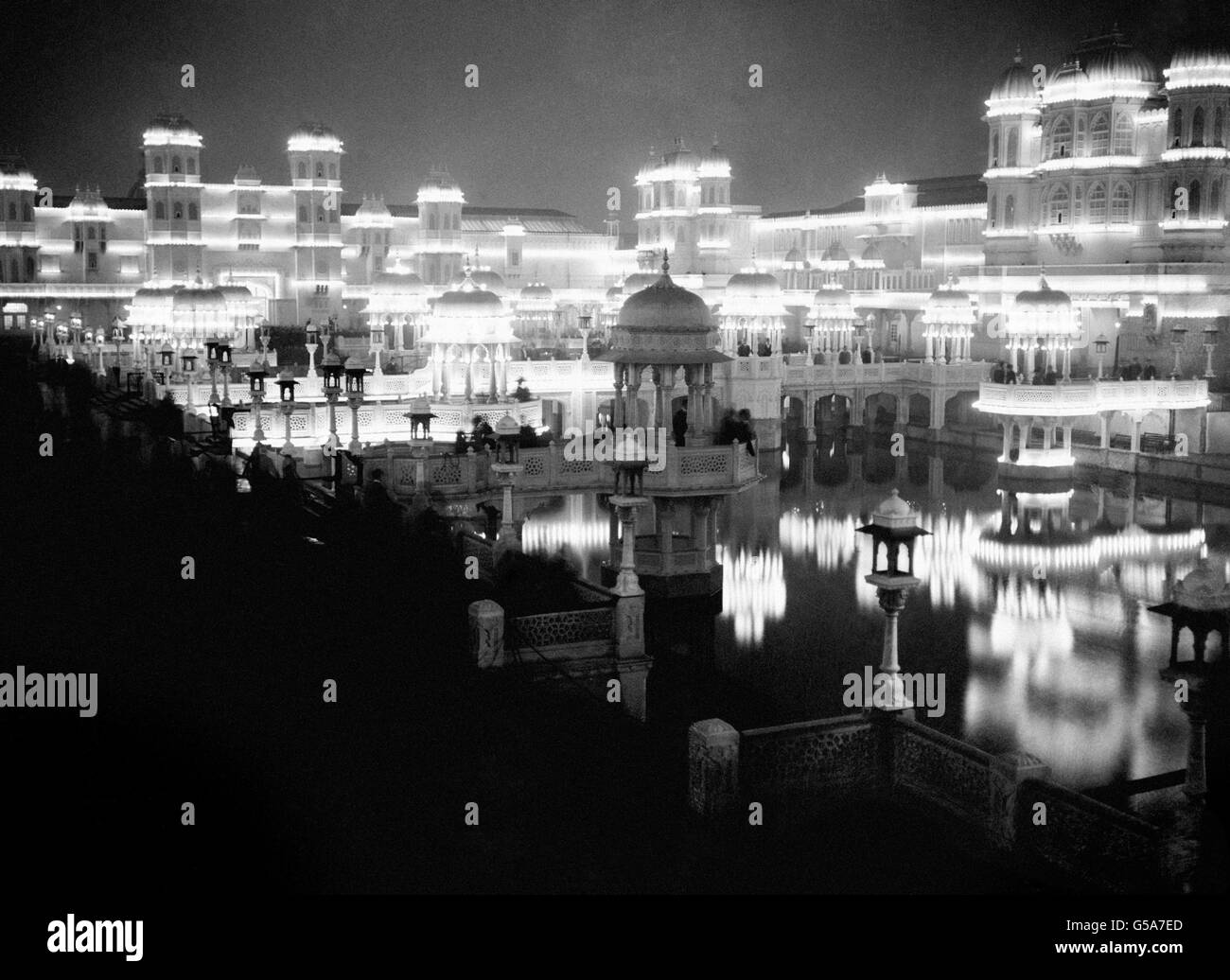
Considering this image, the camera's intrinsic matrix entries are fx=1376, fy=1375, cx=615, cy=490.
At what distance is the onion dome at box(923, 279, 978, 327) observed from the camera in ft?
133

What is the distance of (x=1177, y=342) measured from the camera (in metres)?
35.3

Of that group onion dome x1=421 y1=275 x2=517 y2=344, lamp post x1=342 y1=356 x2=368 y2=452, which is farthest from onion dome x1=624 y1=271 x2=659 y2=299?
lamp post x1=342 y1=356 x2=368 y2=452

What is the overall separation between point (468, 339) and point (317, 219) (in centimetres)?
3241

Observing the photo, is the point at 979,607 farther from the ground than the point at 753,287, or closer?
closer

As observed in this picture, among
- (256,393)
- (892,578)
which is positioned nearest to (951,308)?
(256,393)

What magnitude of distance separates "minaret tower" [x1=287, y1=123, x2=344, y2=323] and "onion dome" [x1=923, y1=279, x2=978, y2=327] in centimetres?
2588

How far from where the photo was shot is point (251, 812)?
766 cm

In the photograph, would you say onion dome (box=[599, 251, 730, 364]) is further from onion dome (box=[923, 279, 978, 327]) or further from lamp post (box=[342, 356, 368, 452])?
onion dome (box=[923, 279, 978, 327])

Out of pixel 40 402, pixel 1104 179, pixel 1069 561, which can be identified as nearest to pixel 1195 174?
pixel 1104 179

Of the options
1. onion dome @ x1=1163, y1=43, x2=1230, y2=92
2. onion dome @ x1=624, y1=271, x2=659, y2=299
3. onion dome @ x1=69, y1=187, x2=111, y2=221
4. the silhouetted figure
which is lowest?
the silhouetted figure

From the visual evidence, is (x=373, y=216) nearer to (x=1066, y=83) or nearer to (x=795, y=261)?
(x=795, y=261)

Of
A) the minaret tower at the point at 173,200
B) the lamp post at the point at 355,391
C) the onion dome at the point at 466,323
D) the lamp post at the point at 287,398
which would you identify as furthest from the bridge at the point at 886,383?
the minaret tower at the point at 173,200

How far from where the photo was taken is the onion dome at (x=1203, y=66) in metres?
37.3
